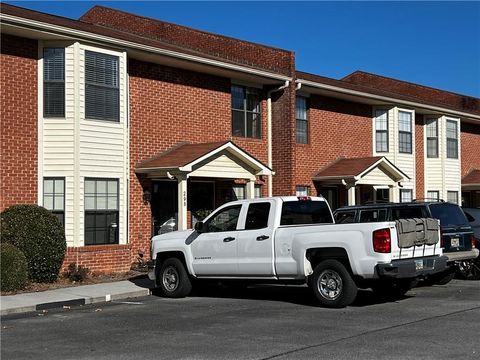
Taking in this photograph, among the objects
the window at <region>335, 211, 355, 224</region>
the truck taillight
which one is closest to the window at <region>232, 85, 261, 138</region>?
the window at <region>335, 211, 355, 224</region>

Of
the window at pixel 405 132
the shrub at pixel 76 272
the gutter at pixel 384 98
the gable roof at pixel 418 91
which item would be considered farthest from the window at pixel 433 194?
the shrub at pixel 76 272

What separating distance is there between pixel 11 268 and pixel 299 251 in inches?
236

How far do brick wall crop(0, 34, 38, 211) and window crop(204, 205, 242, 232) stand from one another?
5.21 m

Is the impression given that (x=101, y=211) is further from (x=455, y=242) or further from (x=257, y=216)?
(x=455, y=242)

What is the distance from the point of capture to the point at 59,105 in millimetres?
15523

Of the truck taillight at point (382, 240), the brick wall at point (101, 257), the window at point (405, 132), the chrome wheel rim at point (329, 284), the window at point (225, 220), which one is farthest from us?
the window at point (405, 132)

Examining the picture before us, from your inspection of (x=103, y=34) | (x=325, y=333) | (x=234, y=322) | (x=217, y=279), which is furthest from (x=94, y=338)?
(x=103, y=34)

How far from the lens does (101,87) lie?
A: 1597cm

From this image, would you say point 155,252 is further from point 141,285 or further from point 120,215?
point 120,215

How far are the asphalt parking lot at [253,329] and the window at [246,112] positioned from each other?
8.83 m

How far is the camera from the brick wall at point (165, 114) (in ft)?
56.6

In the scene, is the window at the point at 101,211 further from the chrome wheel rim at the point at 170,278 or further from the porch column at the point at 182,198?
the chrome wheel rim at the point at 170,278

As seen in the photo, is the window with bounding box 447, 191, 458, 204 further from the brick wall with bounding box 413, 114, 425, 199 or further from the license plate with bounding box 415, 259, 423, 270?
the license plate with bounding box 415, 259, 423, 270

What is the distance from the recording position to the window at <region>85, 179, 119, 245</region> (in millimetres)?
15711
